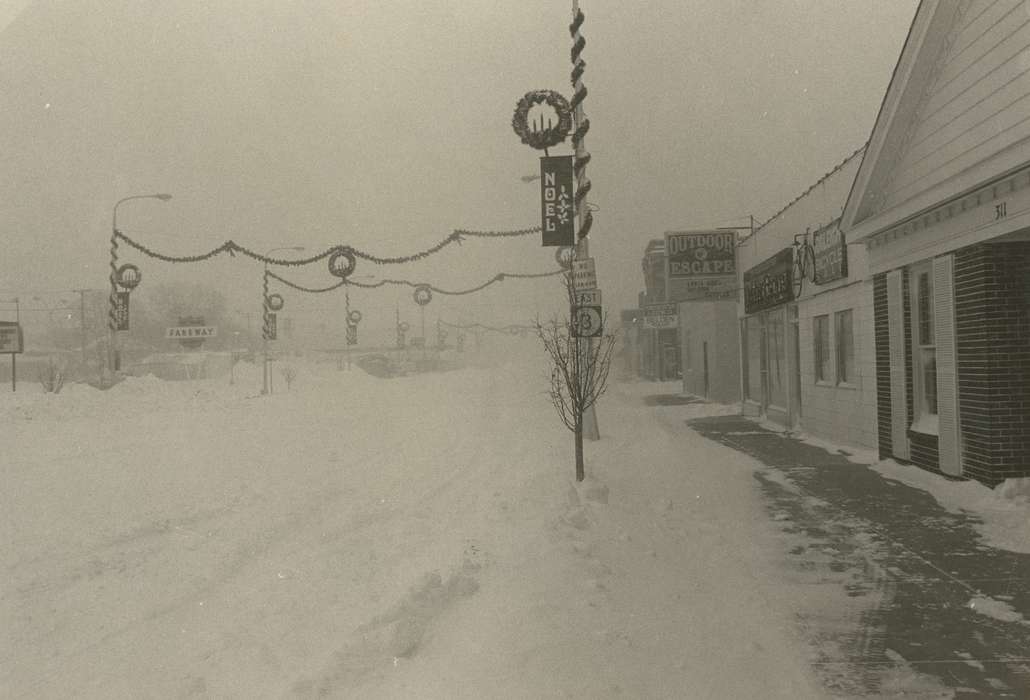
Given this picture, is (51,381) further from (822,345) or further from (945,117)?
(945,117)

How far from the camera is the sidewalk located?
3.98m

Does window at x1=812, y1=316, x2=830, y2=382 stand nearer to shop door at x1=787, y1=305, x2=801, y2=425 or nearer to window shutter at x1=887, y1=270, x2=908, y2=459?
shop door at x1=787, y1=305, x2=801, y2=425

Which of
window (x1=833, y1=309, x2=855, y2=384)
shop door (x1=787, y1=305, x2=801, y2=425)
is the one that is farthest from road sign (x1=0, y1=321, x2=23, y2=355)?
window (x1=833, y1=309, x2=855, y2=384)

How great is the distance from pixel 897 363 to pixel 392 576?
815 cm

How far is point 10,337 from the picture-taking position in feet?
96.3

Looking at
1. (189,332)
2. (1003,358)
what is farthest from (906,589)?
(189,332)

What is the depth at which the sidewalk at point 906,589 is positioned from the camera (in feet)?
13.1

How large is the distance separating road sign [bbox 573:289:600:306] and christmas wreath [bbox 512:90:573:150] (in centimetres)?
275

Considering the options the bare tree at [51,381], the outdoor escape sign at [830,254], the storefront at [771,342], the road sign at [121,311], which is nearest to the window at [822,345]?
the outdoor escape sign at [830,254]

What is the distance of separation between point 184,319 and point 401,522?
33843 millimetres

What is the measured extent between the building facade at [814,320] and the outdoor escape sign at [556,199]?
15.3ft

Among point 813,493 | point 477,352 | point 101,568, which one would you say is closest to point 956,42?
point 813,493

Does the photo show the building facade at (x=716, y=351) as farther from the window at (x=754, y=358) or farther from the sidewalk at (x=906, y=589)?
the sidewalk at (x=906, y=589)

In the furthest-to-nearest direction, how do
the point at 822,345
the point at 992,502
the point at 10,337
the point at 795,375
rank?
the point at 10,337 → the point at 795,375 → the point at 822,345 → the point at 992,502
